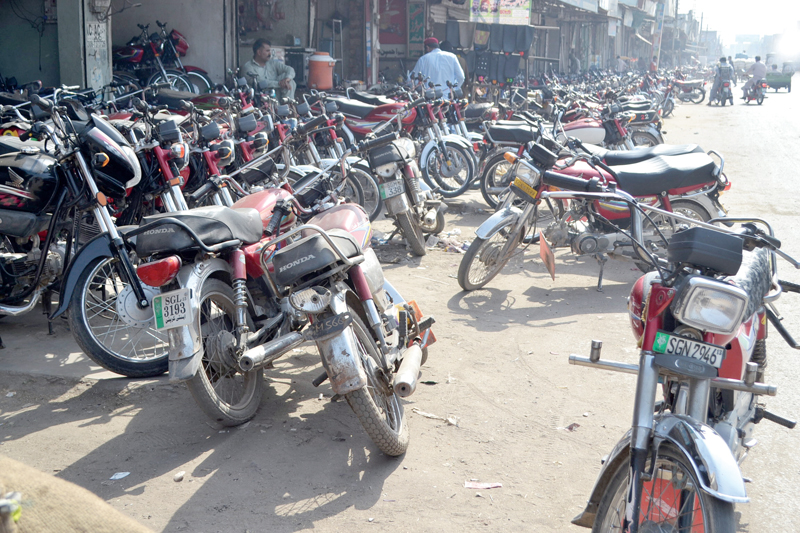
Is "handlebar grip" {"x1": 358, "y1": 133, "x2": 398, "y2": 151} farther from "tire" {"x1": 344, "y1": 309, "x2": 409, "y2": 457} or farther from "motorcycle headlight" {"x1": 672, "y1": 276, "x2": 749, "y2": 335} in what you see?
"motorcycle headlight" {"x1": 672, "y1": 276, "x2": 749, "y2": 335}

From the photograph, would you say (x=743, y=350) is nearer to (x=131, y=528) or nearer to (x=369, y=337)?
(x=369, y=337)

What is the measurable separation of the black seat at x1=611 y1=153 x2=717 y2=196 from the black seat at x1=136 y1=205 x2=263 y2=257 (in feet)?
10.8

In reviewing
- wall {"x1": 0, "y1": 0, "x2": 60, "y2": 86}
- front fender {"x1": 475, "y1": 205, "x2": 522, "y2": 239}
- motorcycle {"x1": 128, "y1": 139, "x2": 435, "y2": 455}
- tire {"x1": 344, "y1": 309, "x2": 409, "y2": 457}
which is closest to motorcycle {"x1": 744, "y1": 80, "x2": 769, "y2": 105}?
wall {"x1": 0, "y1": 0, "x2": 60, "y2": 86}

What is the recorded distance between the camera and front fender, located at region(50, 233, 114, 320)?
3691 millimetres

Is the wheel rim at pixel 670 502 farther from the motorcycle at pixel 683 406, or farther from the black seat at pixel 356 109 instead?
the black seat at pixel 356 109

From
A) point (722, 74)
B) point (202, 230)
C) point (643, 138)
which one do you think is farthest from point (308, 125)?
point (722, 74)

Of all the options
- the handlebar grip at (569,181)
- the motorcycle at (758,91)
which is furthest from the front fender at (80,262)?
the motorcycle at (758,91)

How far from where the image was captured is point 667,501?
1.95 m

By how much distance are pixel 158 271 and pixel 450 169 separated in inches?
247

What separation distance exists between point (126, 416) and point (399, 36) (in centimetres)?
1787

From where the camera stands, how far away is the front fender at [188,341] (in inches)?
116

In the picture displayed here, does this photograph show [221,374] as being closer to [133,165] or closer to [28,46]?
[133,165]

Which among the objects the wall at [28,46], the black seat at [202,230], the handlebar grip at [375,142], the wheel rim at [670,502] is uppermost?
the wall at [28,46]

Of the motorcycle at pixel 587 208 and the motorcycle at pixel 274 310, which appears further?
the motorcycle at pixel 587 208
